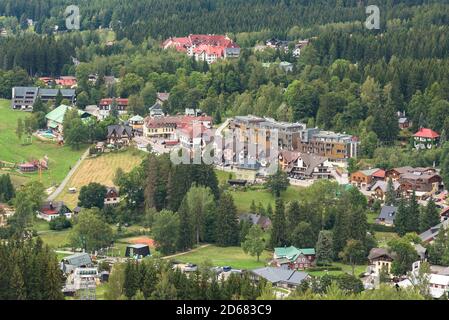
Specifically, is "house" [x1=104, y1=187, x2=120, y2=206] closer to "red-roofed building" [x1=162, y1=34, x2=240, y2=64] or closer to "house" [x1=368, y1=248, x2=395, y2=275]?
"house" [x1=368, y1=248, x2=395, y2=275]

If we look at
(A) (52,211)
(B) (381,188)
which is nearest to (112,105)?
(A) (52,211)

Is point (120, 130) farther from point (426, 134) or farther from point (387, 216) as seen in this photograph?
point (387, 216)

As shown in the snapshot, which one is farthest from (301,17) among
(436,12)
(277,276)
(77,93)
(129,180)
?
(277,276)

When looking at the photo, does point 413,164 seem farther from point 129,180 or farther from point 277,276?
point 277,276

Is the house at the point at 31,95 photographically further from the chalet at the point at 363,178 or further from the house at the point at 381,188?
the house at the point at 381,188

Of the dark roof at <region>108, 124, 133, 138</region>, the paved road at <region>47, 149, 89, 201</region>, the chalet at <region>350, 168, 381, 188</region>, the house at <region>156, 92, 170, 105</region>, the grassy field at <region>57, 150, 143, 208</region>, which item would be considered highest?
the house at <region>156, 92, 170, 105</region>

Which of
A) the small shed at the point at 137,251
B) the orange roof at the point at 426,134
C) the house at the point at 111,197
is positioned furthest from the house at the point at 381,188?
the small shed at the point at 137,251

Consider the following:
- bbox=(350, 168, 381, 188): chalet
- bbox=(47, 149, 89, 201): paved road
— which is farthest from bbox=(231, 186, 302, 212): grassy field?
bbox=(47, 149, 89, 201): paved road

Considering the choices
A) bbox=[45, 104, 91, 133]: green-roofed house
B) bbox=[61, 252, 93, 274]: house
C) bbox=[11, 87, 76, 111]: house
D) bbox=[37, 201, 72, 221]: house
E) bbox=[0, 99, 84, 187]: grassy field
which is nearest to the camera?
bbox=[61, 252, 93, 274]: house
